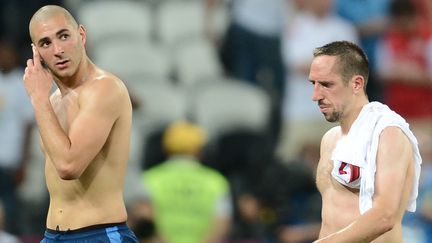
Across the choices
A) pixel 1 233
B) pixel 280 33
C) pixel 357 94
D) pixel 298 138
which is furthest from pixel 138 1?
pixel 357 94

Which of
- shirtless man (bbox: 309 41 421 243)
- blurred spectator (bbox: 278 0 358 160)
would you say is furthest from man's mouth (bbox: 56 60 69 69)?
blurred spectator (bbox: 278 0 358 160)

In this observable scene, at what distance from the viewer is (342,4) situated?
11711mm

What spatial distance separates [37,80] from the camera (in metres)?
5.86

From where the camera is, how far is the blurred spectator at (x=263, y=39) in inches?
453

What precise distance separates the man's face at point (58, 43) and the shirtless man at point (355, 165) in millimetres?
1250

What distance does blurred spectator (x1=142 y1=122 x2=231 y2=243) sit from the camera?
31.9 ft

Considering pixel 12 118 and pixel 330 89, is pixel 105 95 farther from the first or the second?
pixel 12 118

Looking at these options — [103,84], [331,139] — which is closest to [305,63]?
[331,139]

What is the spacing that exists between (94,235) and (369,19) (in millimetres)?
6287

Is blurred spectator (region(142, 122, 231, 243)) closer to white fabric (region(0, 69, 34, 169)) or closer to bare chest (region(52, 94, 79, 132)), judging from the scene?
white fabric (region(0, 69, 34, 169))

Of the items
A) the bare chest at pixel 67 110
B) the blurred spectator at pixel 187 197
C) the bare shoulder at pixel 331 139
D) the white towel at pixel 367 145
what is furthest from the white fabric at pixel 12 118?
the white towel at pixel 367 145

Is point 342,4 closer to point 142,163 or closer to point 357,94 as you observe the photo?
point 142,163

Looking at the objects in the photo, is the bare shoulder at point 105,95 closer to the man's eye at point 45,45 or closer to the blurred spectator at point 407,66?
the man's eye at point 45,45

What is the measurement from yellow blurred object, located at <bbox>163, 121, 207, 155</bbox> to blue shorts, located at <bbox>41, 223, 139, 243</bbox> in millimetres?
3972
